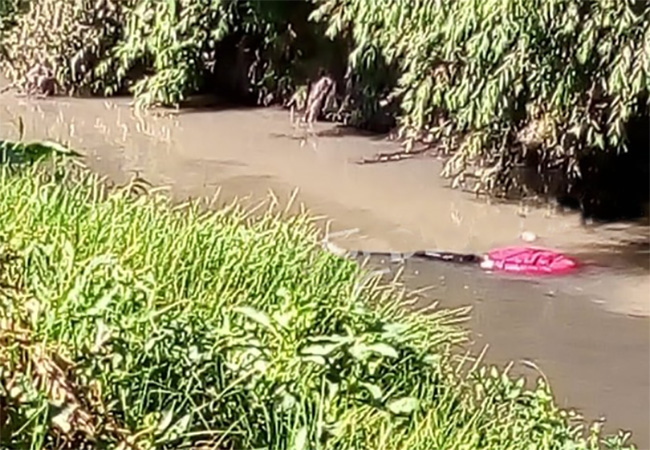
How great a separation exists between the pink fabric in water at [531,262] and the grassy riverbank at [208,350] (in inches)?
167

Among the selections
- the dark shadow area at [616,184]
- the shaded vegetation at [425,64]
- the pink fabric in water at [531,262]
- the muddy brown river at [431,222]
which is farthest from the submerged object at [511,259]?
the dark shadow area at [616,184]

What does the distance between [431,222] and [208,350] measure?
834 cm

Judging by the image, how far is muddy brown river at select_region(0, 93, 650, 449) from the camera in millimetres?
8094

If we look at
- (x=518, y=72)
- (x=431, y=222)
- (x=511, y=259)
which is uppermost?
(x=518, y=72)

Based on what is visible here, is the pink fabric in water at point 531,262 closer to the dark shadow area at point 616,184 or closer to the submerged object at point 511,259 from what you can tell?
the submerged object at point 511,259

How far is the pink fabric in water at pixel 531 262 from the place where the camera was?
10023 mm

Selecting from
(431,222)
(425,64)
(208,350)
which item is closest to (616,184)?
(431,222)

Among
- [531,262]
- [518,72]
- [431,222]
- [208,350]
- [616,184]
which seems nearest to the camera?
[208,350]

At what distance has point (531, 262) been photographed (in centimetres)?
1009

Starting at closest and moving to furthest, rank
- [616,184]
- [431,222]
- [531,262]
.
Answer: [531,262], [431,222], [616,184]

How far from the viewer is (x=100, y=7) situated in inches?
698

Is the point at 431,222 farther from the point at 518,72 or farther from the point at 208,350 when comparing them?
the point at 208,350

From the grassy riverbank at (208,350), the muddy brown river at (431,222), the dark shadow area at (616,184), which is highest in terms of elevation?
the grassy riverbank at (208,350)

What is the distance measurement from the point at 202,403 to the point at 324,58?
1340 cm
